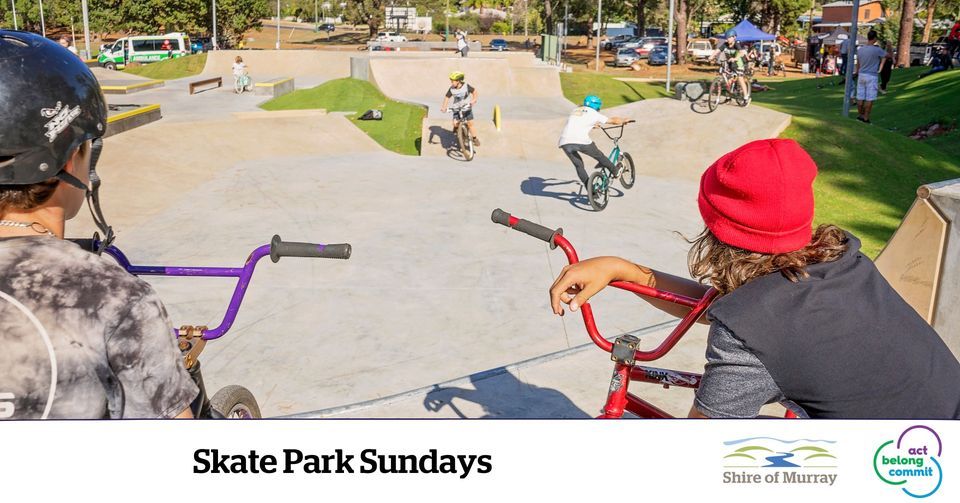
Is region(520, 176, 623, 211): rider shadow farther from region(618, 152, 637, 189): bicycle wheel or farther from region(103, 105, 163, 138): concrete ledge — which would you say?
region(103, 105, 163, 138): concrete ledge

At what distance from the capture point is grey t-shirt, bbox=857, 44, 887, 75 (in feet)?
59.5

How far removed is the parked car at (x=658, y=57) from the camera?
58.9m

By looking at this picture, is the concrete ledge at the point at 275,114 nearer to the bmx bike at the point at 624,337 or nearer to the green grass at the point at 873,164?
the green grass at the point at 873,164

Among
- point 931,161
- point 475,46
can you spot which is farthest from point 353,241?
point 475,46

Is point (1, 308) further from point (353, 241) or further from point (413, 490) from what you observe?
point (353, 241)

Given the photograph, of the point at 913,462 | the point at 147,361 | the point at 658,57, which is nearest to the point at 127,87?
the point at 147,361

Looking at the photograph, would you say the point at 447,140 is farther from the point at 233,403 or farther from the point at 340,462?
the point at 340,462

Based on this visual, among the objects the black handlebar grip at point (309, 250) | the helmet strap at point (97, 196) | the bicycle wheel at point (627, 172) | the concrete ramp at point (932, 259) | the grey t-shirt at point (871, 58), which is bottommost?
the bicycle wheel at point (627, 172)

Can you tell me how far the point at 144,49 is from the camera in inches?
2115

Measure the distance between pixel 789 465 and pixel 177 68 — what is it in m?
48.4

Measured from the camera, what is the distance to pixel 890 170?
14758 mm

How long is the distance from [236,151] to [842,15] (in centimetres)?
7196

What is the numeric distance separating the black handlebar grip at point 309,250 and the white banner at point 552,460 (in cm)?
98

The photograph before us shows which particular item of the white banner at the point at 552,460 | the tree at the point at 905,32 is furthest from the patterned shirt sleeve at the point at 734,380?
the tree at the point at 905,32
